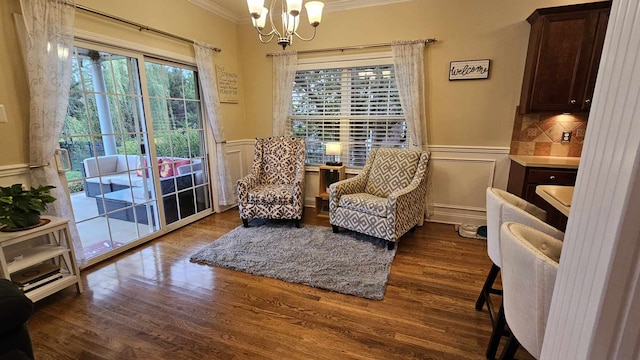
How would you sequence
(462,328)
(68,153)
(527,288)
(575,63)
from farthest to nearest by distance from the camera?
(575,63) → (68,153) → (462,328) → (527,288)

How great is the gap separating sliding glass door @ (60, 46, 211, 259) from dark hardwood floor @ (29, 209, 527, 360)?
20.5 inches

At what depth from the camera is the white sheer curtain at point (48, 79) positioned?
199 cm

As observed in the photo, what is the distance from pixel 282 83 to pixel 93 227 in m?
2.68

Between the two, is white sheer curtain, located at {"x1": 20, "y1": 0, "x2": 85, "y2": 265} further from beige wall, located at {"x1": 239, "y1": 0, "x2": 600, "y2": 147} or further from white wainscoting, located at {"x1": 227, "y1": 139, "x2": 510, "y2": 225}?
white wainscoting, located at {"x1": 227, "y1": 139, "x2": 510, "y2": 225}

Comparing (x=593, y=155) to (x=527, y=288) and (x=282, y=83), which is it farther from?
(x=282, y=83)

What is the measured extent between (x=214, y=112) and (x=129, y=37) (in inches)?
44.7

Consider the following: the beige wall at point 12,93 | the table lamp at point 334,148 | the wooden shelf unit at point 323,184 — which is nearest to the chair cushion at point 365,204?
the wooden shelf unit at point 323,184

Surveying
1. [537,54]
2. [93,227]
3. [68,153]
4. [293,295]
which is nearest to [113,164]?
[68,153]

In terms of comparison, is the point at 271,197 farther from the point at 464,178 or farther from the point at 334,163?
the point at 464,178

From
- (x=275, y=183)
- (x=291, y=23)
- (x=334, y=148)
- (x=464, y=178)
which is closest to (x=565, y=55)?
(x=464, y=178)

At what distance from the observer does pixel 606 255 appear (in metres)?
0.49

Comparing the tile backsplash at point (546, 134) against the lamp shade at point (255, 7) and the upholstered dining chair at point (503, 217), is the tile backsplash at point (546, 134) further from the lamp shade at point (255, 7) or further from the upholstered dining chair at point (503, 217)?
the lamp shade at point (255, 7)

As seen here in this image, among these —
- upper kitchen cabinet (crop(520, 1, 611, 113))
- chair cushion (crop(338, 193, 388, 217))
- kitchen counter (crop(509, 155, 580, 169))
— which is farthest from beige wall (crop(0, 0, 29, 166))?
upper kitchen cabinet (crop(520, 1, 611, 113))

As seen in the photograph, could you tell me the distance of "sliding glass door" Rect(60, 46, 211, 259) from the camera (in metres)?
2.46
